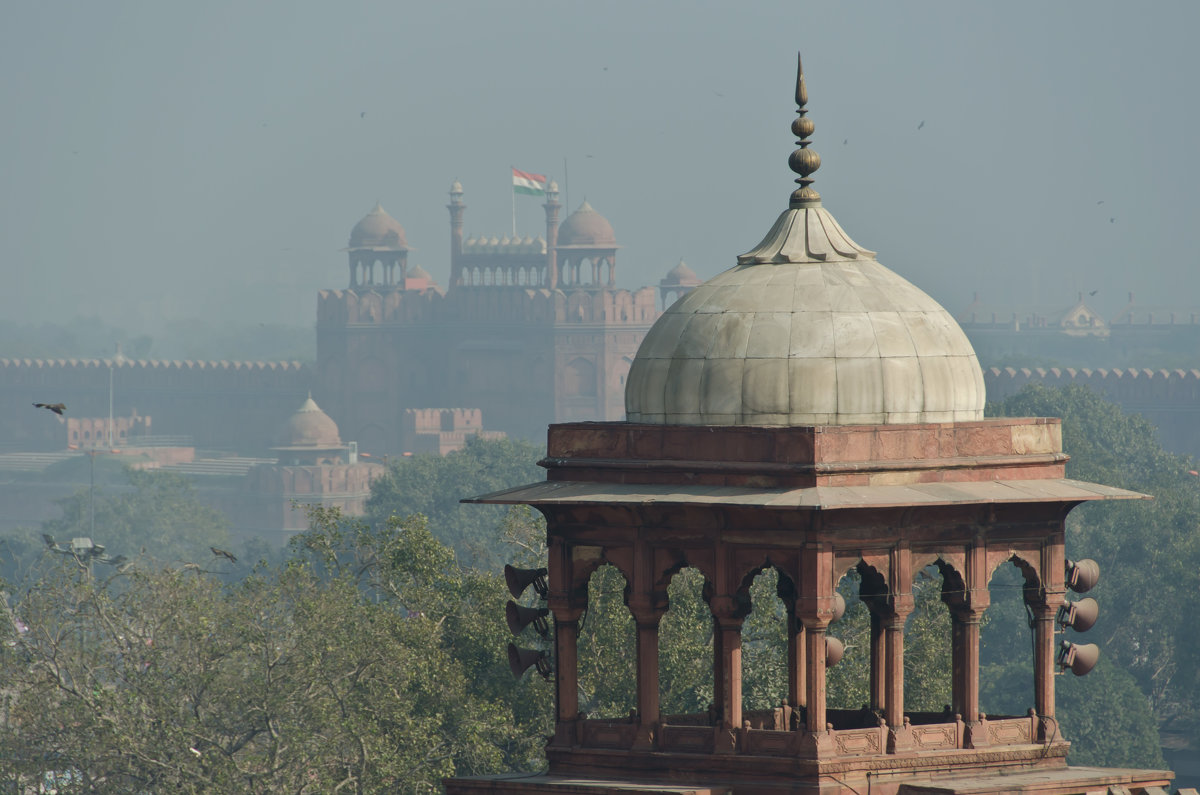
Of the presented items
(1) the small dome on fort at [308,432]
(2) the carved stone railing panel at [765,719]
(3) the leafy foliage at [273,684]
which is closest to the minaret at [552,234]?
(1) the small dome on fort at [308,432]

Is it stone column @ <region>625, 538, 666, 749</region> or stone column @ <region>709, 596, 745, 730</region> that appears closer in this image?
stone column @ <region>709, 596, 745, 730</region>

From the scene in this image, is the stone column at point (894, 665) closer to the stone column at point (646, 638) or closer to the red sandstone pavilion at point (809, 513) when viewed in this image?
the red sandstone pavilion at point (809, 513)

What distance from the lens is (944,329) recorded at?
42.1ft

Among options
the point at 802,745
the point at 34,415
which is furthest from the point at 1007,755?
the point at 34,415

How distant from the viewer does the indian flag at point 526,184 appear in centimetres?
16800

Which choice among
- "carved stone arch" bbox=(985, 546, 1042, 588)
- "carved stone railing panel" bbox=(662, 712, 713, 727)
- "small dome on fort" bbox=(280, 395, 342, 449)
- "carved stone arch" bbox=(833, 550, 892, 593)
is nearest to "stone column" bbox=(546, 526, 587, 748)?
"carved stone railing panel" bbox=(662, 712, 713, 727)

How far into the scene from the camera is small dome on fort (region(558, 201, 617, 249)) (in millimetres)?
173750

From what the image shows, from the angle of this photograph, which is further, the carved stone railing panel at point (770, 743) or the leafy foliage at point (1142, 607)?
the leafy foliage at point (1142, 607)

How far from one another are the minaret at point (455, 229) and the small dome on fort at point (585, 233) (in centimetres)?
620

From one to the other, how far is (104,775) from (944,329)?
67.5ft

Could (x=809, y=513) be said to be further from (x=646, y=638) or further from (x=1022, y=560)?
(x=1022, y=560)

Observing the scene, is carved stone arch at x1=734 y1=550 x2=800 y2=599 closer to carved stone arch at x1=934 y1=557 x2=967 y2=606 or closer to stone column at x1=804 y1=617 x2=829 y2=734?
stone column at x1=804 y1=617 x2=829 y2=734

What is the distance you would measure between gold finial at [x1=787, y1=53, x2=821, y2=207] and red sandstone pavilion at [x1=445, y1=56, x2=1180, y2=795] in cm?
17

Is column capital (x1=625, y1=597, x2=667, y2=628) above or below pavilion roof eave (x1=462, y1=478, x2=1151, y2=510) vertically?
below
